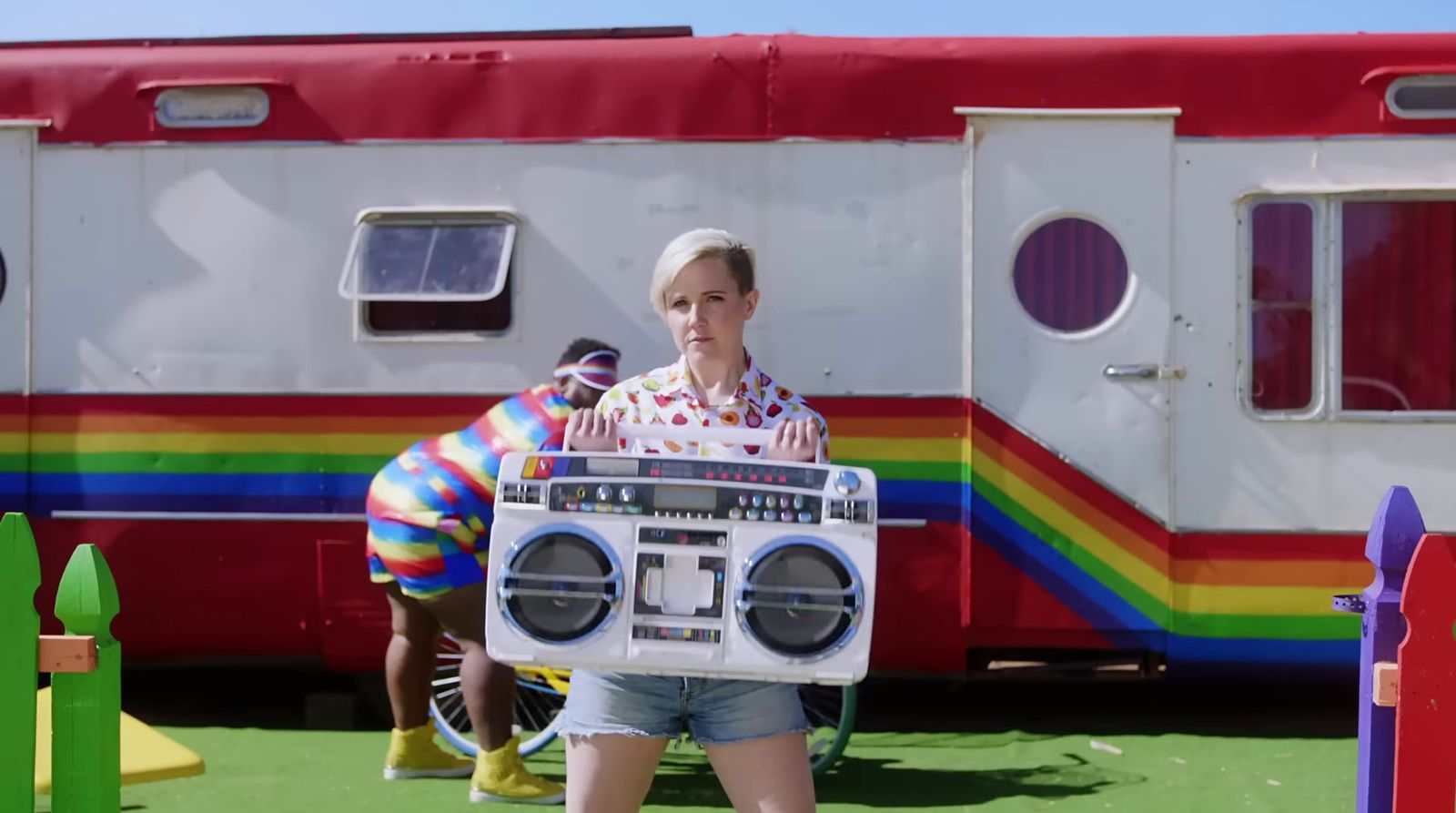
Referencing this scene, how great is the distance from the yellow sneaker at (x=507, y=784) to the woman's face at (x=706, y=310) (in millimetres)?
2432

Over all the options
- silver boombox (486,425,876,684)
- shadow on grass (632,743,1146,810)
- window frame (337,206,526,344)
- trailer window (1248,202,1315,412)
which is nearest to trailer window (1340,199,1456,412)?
trailer window (1248,202,1315,412)

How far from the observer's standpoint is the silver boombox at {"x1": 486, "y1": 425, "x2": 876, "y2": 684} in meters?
2.75

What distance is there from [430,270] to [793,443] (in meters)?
3.28

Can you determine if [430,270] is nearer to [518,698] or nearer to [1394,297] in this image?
[518,698]

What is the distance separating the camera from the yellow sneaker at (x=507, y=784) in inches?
197

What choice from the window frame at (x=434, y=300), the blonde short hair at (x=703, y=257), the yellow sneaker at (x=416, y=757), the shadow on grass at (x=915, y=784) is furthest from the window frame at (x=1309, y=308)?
the blonde short hair at (x=703, y=257)

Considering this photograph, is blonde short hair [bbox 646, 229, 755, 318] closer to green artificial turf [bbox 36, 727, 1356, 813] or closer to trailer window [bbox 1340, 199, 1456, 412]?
green artificial turf [bbox 36, 727, 1356, 813]

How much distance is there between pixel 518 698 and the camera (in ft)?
19.8

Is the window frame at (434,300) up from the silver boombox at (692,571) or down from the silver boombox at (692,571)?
up

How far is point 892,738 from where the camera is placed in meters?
5.95

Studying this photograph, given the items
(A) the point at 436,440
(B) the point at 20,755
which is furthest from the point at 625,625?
(A) the point at 436,440

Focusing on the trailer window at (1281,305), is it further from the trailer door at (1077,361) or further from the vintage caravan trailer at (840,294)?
the trailer door at (1077,361)

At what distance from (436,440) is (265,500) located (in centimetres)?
106

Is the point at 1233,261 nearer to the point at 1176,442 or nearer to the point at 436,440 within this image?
the point at 1176,442
